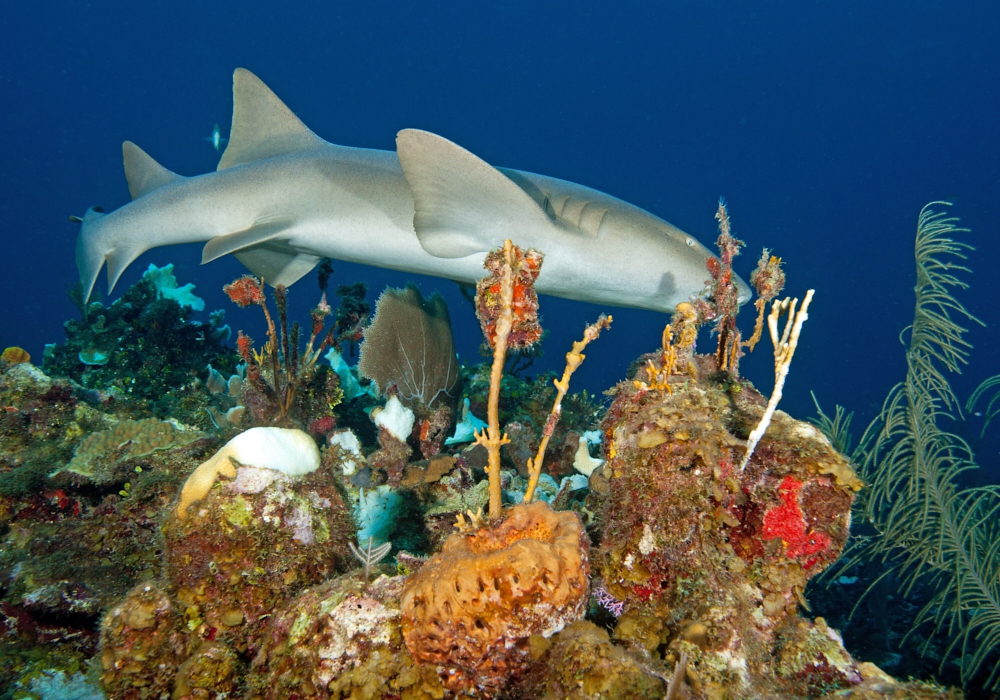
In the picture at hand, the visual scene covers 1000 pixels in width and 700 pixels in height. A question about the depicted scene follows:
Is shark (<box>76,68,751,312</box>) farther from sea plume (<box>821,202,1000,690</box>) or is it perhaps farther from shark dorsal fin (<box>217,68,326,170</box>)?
sea plume (<box>821,202,1000,690</box>)

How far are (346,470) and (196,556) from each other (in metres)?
1.38

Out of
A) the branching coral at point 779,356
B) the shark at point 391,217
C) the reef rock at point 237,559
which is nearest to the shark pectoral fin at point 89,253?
the shark at point 391,217

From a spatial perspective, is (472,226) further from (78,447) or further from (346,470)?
(78,447)

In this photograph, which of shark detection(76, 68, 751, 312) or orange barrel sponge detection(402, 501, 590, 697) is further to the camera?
shark detection(76, 68, 751, 312)

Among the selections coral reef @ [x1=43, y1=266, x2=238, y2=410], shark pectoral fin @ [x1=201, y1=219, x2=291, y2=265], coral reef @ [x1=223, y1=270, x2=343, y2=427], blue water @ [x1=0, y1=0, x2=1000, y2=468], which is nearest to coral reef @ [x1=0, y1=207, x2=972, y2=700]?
coral reef @ [x1=223, y1=270, x2=343, y2=427]

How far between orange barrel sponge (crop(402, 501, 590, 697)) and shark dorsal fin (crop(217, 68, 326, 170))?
5.29m

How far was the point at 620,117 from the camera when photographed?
15075cm

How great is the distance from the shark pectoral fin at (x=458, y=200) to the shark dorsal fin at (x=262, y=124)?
2.35 m

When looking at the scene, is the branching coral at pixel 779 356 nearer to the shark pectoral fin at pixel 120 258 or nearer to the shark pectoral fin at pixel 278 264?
the shark pectoral fin at pixel 278 264

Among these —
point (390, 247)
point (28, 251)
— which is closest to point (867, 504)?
point (390, 247)

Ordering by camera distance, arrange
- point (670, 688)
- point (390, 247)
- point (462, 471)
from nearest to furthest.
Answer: point (670, 688)
point (462, 471)
point (390, 247)

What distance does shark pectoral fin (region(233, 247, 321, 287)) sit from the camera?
5984mm

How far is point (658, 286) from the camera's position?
4301 mm

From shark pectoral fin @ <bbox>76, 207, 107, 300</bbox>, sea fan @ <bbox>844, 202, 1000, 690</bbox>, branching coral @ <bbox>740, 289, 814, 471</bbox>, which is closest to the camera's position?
branching coral @ <bbox>740, 289, 814, 471</bbox>
